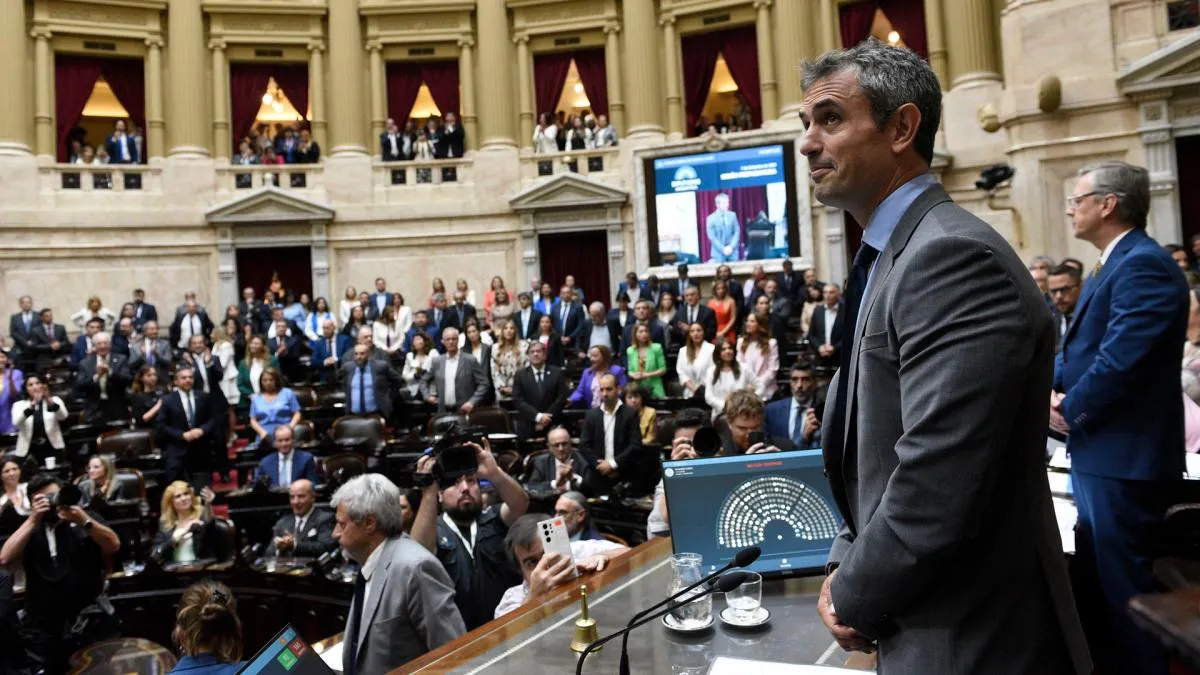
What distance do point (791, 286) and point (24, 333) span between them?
1186 centimetres

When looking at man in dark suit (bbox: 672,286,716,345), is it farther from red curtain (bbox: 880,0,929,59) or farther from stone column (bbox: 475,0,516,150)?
red curtain (bbox: 880,0,929,59)

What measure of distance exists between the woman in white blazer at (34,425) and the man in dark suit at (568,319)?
19.4 feet

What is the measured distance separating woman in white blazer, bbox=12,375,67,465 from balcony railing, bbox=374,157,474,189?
385 inches

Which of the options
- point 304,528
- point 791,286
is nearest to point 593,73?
point 791,286

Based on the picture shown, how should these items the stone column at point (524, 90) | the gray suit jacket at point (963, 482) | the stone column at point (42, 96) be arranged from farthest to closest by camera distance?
the stone column at point (524, 90) → the stone column at point (42, 96) → the gray suit jacket at point (963, 482)

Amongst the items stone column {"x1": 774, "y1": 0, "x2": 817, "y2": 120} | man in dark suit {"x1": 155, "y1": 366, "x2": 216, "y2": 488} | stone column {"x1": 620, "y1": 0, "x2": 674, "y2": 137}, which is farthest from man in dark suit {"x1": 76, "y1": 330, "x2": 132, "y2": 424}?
stone column {"x1": 774, "y1": 0, "x2": 817, "y2": 120}

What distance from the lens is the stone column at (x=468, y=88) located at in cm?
1850

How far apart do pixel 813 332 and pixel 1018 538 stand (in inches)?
372

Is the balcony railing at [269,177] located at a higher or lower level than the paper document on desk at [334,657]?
higher

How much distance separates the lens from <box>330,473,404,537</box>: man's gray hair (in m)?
3.51

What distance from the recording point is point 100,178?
55.8 feet

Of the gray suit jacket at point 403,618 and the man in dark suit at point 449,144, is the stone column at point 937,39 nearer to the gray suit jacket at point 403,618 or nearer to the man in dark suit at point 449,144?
the man in dark suit at point 449,144

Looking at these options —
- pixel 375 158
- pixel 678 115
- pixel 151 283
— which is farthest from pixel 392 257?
pixel 678 115

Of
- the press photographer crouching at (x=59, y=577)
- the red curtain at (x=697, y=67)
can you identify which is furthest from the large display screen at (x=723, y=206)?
the press photographer crouching at (x=59, y=577)
